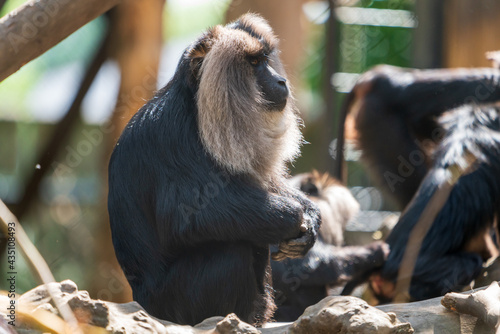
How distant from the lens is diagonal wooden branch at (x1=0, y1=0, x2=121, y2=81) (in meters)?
2.37

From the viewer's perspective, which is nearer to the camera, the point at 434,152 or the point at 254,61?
the point at 254,61

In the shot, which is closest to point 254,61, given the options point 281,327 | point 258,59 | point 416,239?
point 258,59

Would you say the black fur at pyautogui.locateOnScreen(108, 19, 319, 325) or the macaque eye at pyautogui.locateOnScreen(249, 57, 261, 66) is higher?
the macaque eye at pyautogui.locateOnScreen(249, 57, 261, 66)

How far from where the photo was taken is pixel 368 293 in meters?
3.67

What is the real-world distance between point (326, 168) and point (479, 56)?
1.56 meters

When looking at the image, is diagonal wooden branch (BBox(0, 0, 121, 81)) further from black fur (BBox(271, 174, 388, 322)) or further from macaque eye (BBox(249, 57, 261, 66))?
black fur (BBox(271, 174, 388, 322))

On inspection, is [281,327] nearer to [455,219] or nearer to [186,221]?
[186,221]

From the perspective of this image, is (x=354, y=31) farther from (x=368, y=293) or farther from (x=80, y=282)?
(x=80, y=282)

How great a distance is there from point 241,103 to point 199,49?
28 cm

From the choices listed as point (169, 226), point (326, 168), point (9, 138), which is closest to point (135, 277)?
point (169, 226)

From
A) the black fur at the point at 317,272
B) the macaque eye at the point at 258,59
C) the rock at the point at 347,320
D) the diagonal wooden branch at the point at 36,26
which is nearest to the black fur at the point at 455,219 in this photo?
the black fur at the point at 317,272

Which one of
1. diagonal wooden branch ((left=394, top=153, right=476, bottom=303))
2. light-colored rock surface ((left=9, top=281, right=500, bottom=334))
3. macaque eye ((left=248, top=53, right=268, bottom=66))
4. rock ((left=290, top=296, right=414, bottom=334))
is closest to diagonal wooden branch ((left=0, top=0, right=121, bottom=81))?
macaque eye ((left=248, top=53, right=268, bottom=66))

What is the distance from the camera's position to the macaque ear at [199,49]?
2.54 meters

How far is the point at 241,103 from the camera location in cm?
259
